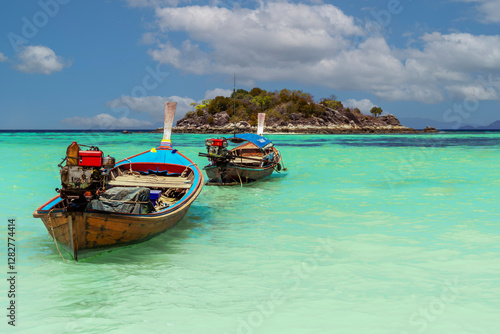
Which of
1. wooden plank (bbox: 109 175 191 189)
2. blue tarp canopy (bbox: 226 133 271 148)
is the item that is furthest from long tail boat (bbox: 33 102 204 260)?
blue tarp canopy (bbox: 226 133 271 148)

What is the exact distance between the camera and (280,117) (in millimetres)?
110812

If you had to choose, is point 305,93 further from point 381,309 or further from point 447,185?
point 381,309

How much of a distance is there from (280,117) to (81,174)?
105162 mm

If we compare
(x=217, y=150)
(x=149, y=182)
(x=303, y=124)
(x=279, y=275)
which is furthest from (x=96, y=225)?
(x=303, y=124)

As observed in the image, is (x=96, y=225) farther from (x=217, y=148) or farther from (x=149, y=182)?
(x=217, y=148)

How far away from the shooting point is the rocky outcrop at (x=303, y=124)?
10646 centimetres

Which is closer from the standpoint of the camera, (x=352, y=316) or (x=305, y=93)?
(x=352, y=316)

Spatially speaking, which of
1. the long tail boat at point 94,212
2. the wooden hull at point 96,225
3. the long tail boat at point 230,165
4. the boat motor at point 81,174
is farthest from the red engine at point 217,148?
the boat motor at point 81,174

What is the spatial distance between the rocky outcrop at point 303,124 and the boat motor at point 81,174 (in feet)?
301

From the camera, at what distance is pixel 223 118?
113 meters

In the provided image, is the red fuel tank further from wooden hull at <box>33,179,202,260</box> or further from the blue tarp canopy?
the blue tarp canopy

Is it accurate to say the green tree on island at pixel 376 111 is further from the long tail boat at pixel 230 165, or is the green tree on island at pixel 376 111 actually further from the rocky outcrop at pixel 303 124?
the long tail boat at pixel 230 165

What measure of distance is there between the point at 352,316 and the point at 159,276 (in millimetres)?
3598

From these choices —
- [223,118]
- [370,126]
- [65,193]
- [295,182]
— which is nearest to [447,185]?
[295,182]
